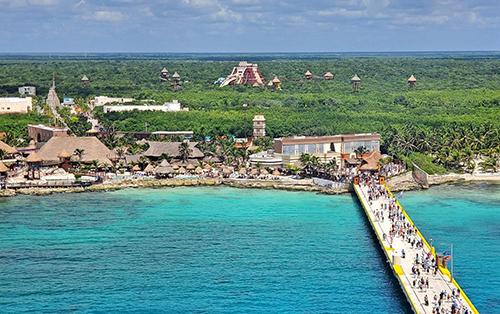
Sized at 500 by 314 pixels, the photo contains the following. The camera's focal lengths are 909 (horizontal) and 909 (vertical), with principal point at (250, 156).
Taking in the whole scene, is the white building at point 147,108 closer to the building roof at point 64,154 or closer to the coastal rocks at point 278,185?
the building roof at point 64,154

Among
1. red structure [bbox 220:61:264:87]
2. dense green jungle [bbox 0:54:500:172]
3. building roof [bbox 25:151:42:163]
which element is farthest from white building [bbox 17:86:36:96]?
building roof [bbox 25:151:42:163]

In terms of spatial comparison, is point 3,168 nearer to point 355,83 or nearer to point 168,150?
point 168,150

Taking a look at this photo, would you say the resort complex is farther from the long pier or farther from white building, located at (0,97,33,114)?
white building, located at (0,97,33,114)

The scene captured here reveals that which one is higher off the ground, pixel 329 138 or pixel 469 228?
pixel 329 138

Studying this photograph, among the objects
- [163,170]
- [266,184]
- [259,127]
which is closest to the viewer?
[266,184]

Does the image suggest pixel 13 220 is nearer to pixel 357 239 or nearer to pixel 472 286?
pixel 357 239

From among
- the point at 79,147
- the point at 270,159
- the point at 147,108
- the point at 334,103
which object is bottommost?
the point at 270,159

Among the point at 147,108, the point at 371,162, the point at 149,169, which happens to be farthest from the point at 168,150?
the point at 147,108

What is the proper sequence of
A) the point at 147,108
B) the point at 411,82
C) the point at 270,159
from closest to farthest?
the point at 270,159 → the point at 147,108 → the point at 411,82
